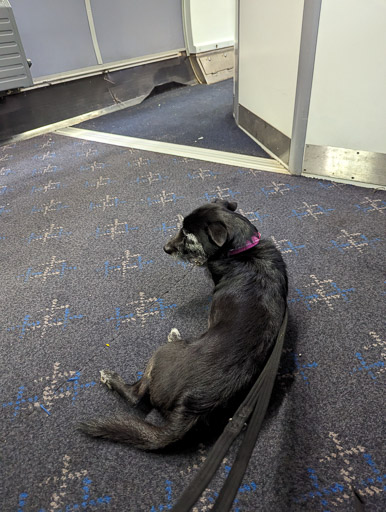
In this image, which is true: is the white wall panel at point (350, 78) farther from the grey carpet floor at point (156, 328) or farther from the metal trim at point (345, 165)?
the grey carpet floor at point (156, 328)

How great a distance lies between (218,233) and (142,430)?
2.86 feet

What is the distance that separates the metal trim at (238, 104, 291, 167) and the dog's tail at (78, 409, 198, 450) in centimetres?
263

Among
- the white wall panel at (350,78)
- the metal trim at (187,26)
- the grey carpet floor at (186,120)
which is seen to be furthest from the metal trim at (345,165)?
the metal trim at (187,26)

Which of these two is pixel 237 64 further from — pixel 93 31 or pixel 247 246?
pixel 247 246

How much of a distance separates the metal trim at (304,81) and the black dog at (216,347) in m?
1.56

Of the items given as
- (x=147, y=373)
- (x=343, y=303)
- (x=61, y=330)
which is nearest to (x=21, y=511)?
(x=147, y=373)

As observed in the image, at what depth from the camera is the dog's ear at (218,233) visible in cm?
159

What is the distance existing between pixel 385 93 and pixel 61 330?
265 cm

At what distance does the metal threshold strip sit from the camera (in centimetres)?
332

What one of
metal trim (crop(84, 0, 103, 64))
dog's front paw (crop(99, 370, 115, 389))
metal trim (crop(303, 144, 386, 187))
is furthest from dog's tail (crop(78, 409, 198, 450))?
metal trim (crop(84, 0, 103, 64))

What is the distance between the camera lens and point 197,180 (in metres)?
3.11

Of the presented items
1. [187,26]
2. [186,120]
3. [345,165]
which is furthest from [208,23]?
[345,165]

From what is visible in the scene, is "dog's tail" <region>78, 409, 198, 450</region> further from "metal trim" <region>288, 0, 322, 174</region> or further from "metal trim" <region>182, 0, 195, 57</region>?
"metal trim" <region>182, 0, 195, 57</region>

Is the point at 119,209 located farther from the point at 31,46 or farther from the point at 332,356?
the point at 31,46
